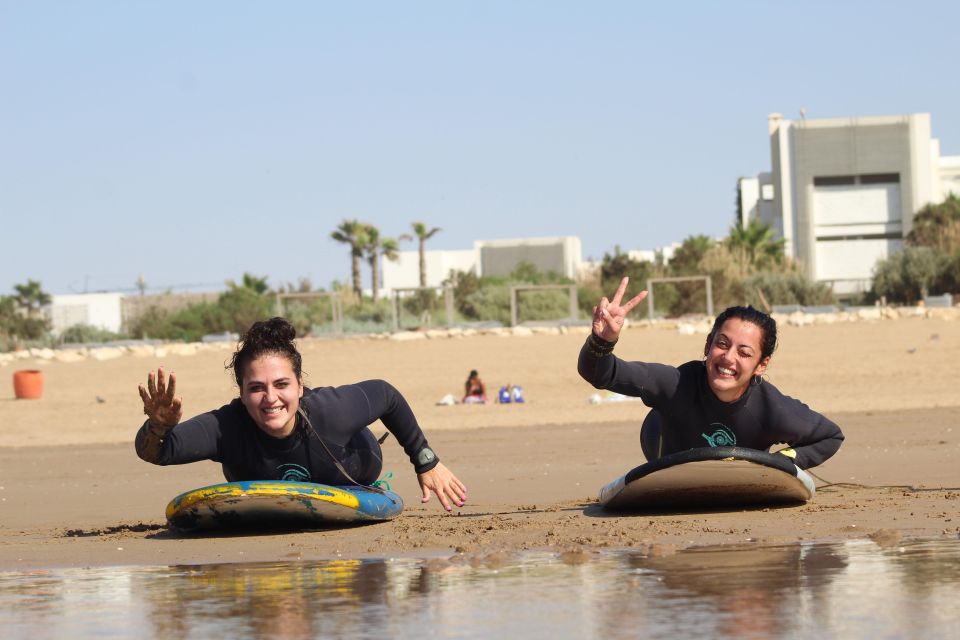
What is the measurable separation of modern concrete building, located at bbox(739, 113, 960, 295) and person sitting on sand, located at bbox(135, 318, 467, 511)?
212 feet

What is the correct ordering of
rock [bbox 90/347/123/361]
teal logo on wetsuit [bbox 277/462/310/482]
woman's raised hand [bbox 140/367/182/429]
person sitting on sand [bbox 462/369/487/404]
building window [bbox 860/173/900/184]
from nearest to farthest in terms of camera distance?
woman's raised hand [bbox 140/367/182/429] → teal logo on wetsuit [bbox 277/462/310/482] → person sitting on sand [bbox 462/369/487/404] → rock [bbox 90/347/123/361] → building window [bbox 860/173/900/184]

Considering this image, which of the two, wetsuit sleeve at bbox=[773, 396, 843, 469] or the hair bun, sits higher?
the hair bun

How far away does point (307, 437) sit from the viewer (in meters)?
7.82

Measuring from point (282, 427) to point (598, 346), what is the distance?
1698 millimetres

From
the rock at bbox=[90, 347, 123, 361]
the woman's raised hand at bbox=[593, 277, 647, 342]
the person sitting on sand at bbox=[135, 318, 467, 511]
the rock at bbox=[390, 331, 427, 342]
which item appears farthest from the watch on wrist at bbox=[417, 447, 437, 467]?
the rock at bbox=[90, 347, 123, 361]

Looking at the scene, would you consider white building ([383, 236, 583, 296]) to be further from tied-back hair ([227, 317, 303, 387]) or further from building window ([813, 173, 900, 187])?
tied-back hair ([227, 317, 303, 387])

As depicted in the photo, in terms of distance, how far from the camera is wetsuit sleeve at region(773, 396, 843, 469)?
26.6 ft

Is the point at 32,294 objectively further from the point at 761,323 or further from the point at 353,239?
the point at 761,323

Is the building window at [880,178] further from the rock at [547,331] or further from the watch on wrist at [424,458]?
the watch on wrist at [424,458]

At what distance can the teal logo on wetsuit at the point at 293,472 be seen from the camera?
794 centimetres

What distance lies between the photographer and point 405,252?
96688 millimetres

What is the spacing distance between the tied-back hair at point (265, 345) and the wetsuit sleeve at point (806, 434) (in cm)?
270

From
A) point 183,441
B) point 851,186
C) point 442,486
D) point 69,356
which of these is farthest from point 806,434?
point 851,186

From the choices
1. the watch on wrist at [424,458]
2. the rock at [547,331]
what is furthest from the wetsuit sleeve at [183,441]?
the rock at [547,331]
